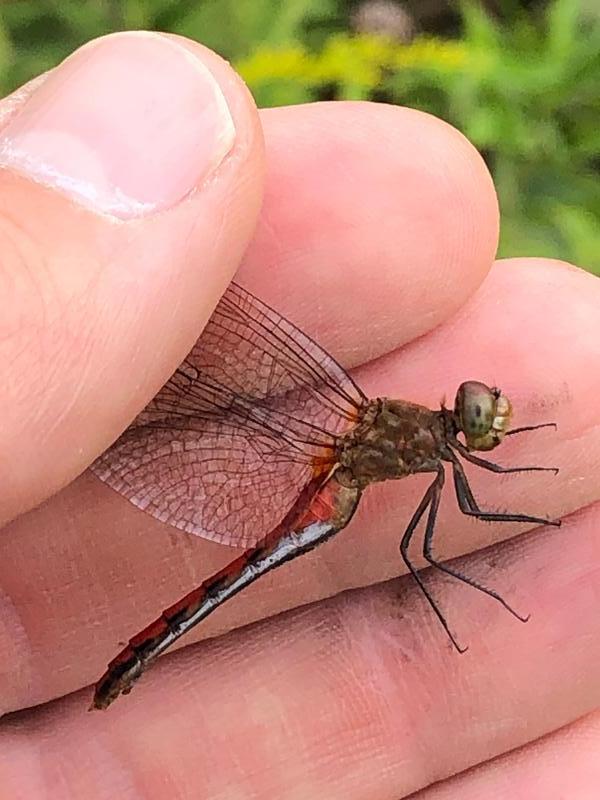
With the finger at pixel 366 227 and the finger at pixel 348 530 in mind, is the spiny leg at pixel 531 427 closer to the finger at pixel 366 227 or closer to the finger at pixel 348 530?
the finger at pixel 348 530

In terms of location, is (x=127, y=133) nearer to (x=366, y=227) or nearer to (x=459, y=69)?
(x=366, y=227)

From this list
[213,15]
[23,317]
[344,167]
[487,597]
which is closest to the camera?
[23,317]

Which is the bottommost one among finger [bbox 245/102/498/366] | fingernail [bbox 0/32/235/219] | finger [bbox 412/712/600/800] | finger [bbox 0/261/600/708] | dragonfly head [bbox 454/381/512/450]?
finger [bbox 412/712/600/800]

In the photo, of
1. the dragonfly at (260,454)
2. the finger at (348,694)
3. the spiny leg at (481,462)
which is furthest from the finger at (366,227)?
the finger at (348,694)

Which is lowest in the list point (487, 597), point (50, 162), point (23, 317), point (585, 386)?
point (487, 597)

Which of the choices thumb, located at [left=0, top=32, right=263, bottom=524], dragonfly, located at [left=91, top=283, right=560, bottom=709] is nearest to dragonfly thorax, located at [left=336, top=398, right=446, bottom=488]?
dragonfly, located at [left=91, top=283, right=560, bottom=709]

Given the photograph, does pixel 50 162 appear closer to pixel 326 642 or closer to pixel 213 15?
pixel 326 642

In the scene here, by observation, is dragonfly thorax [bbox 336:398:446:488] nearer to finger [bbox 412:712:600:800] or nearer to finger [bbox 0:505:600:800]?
finger [bbox 0:505:600:800]

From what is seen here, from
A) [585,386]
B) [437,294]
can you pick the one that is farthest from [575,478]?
[437,294]
